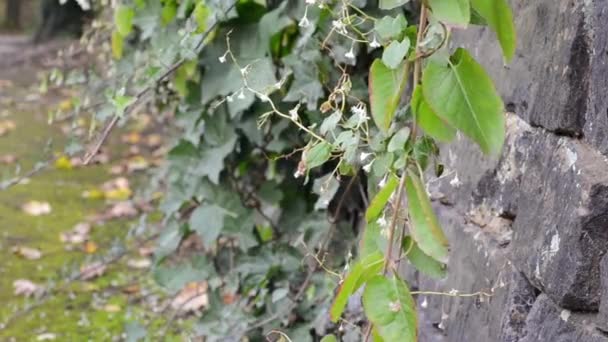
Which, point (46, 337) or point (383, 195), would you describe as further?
point (46, 337)

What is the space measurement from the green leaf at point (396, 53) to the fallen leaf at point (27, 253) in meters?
2.94

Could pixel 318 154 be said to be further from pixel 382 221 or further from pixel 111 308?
pixel 111 308

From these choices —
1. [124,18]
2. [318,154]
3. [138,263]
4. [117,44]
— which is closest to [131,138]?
[138,263]

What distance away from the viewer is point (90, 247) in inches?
157

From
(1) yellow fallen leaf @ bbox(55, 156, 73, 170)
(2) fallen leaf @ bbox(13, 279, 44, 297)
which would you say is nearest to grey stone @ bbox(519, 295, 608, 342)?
(2) fallen leaf @ bbox(13, 279, 44, 297)

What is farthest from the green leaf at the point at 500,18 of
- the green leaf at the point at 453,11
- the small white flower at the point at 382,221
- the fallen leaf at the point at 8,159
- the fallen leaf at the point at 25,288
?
the fallen leaf at the point at 8,159

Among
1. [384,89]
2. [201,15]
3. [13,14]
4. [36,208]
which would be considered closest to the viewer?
[384,89]

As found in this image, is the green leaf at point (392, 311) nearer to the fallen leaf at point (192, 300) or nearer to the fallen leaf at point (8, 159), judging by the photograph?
the fallen leaf at point (192, 300)

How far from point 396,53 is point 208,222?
1.24m

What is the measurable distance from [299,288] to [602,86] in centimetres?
129

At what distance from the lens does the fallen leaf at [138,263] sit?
3906mm

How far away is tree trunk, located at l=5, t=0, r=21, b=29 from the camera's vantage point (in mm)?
12219

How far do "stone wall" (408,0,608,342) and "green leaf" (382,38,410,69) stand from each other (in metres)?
0.22

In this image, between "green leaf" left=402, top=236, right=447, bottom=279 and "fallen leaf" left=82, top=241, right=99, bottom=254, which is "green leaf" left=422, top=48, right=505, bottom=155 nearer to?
"green leaf" left=402, top=236, right=447, bottom=279
